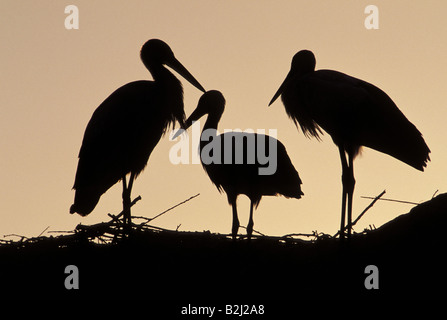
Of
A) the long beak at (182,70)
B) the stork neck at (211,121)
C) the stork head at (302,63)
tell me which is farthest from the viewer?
the stork neck at (211,121)

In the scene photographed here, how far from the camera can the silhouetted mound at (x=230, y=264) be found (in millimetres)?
5035

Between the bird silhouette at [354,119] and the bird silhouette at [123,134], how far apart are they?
1.25m

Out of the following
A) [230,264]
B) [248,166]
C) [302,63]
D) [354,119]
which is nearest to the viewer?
[230,264]

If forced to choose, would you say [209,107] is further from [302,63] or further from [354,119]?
[354,119]

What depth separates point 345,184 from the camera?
23.0 ft

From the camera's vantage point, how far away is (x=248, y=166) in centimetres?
838

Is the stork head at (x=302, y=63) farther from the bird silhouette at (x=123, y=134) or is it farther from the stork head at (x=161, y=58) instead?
the bird silhouette at (x=123, y=134)

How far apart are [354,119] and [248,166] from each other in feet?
6.20

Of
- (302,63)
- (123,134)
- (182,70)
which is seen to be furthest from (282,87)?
(123,134)

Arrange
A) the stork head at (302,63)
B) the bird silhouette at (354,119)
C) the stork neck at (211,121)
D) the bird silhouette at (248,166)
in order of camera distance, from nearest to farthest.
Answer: the bird silhouette at (354,119), the stork head at (302,63), the bird silhouette at (248,166), the stork neck at (211,121)

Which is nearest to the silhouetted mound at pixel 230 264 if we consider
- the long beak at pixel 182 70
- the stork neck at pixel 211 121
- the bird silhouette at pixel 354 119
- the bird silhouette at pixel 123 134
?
the bird silhouette at pixel 354 119
